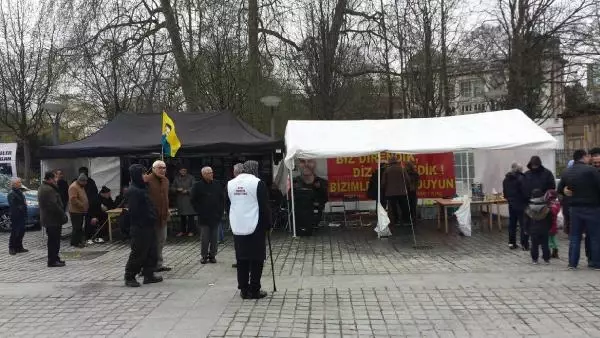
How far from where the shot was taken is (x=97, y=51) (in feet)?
59.7

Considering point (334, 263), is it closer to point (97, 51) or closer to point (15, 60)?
point (97, 51)

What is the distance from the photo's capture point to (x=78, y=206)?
1118cm

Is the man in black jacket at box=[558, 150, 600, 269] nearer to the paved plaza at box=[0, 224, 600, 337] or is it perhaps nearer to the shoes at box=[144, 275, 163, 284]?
the paved plaza at box=[0, 224, 600, 337]

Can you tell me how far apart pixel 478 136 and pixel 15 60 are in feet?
65.4

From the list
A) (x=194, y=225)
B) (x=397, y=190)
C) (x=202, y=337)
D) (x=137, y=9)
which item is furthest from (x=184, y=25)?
(x=202, y=337)

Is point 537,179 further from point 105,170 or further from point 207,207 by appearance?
point 105,170

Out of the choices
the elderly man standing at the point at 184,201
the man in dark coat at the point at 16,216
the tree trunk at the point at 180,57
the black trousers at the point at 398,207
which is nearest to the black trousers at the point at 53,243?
the man in dark coat at the point at 16,216

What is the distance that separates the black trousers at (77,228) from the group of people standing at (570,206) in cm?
891

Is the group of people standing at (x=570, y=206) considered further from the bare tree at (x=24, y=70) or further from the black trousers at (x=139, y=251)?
the bare tree at (x=24, y=70)

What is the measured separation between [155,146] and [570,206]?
8.93 m

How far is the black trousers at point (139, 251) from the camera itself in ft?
23.9

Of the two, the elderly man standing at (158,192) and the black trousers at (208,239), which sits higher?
the elderly man standing at (158,192)

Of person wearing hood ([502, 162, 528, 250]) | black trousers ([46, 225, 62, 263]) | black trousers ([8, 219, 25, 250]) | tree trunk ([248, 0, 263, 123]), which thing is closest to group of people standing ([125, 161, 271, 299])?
black trousers ([46, 225, 62, 263])

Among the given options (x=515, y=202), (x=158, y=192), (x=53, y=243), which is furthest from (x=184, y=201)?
(x=515, y=202)
